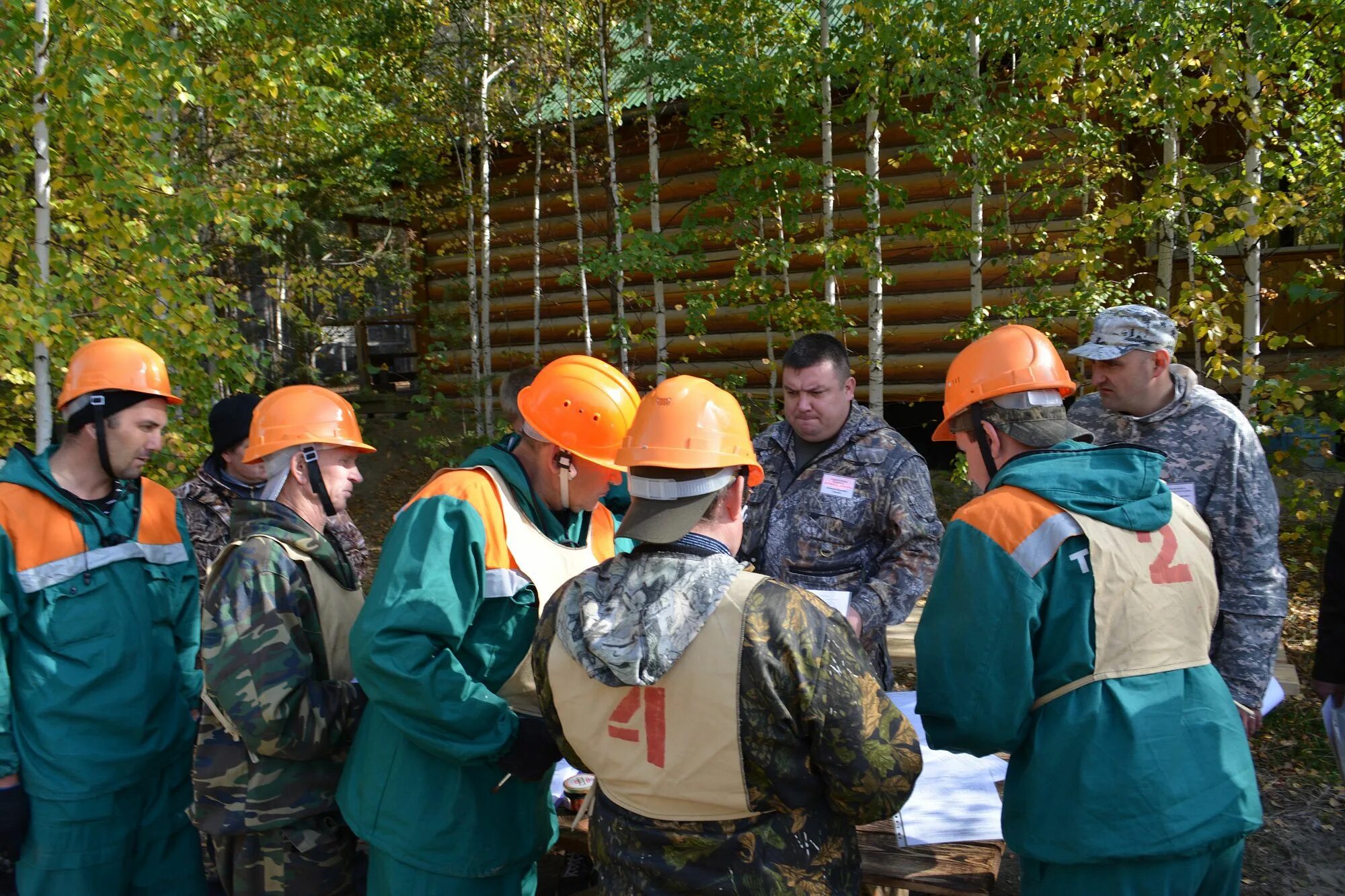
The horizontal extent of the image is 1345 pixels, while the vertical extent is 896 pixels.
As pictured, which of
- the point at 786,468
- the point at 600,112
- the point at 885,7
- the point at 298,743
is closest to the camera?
the point at 298,743

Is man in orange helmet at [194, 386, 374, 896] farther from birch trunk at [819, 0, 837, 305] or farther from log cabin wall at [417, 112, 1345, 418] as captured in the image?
log cabin wall at [417, 112, 1345, 418]

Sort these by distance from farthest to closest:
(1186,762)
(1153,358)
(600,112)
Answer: (600,112), (1153,358), (1186,762)

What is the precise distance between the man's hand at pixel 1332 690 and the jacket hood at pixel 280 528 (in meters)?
3.11

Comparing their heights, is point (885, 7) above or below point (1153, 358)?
above

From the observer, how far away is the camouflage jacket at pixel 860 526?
11.7ft

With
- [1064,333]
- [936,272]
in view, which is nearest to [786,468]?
[1064,333]

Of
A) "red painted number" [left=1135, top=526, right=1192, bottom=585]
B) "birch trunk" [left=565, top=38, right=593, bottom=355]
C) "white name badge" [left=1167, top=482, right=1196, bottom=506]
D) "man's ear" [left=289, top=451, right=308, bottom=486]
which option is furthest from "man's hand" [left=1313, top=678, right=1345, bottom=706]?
"birch trunk" [left=565, top=38, right=593, bottom=355]

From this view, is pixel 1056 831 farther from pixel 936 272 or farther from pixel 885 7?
pixel 936 272

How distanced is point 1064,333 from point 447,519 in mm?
7666

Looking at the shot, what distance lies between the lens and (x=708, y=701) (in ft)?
6.25

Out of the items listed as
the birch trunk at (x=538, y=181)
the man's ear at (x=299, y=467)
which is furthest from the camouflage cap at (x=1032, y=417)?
the birch trunk at (x=538, y=181)

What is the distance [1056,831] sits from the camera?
7.22ft

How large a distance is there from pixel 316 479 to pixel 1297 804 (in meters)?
4.84

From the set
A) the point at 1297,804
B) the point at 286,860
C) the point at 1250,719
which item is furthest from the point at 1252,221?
the point at 286,860
